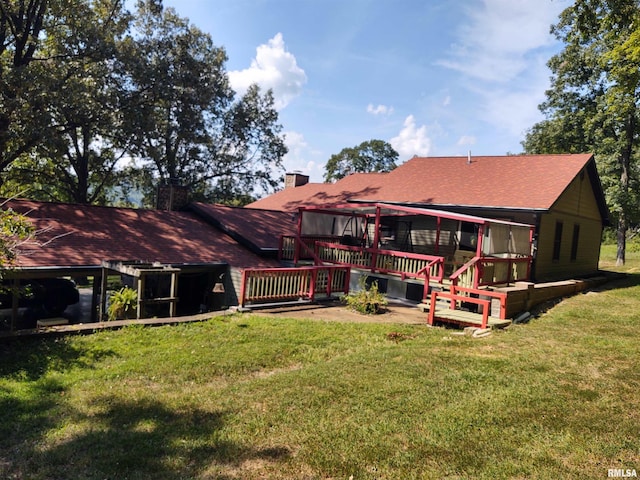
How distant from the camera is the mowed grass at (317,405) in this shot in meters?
4.05

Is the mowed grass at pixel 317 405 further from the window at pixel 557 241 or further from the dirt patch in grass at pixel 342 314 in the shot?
the window at pixel 557 241

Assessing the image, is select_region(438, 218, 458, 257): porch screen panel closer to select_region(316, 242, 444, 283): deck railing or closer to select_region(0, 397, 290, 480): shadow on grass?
select_region(316, 242, 444, 283): deck railing

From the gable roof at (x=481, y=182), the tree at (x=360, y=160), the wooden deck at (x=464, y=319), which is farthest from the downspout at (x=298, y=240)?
the tree at (x=360, y=160)

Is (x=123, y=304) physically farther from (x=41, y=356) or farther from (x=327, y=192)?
(x=327, y=192)

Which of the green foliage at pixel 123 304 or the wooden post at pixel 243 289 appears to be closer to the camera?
the green foliage at pixel 123 304

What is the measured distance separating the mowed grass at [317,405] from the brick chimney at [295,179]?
22150mm

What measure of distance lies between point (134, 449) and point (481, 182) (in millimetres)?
16371

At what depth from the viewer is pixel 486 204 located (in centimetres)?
1547

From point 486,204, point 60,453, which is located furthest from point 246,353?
point 486,204

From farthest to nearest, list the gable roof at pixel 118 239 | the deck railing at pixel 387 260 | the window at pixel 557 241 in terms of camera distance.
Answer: the window at pixel 557 241 → the deck railing at pixel 387 260 → the gable roof at pixel 118 239

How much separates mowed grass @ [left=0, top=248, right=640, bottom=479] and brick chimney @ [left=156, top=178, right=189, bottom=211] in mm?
12636

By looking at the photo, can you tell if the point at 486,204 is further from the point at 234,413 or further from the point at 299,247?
Result: the point at 234,413

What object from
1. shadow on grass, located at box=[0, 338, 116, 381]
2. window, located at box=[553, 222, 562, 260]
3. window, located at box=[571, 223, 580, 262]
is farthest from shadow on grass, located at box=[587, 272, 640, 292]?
shadow on grass, located at box=[0, 338, 116, 381]

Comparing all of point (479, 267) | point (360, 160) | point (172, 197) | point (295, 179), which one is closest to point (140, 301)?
point (479, 267)
